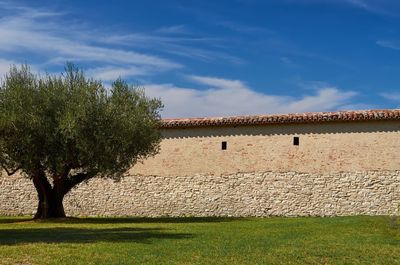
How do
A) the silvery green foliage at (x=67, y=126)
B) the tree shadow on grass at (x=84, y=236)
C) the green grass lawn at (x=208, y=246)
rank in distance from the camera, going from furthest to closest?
1. the silvery green foliage at (x=67, y=126)
2. the tree shadow on grass at (x=84, y=236)
3. the green grass lawn at (x=208, y=246)

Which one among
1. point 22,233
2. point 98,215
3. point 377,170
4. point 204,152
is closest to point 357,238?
point 22,233

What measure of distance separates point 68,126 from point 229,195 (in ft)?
31.0

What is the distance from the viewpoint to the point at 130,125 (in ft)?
77.3

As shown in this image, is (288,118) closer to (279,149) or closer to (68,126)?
(279,149)

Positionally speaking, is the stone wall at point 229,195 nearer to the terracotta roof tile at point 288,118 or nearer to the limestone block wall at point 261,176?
the limestone block wall at point 261,176

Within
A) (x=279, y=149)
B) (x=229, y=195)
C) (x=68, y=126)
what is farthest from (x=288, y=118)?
(x=68, y=126)

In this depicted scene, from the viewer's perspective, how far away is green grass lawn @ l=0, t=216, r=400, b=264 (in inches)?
480

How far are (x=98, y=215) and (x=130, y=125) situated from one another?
840 cm

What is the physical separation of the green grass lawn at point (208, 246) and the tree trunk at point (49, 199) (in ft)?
26.1

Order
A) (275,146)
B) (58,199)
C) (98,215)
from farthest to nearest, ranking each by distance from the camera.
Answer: (98,215) → (275,146) → (58,199)

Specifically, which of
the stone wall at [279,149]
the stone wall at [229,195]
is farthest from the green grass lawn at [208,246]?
the stone wall at [279,149]

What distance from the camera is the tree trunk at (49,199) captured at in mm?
25625

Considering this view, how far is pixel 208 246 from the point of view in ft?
46.5

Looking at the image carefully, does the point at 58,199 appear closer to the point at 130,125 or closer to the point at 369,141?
the point at 130,125
